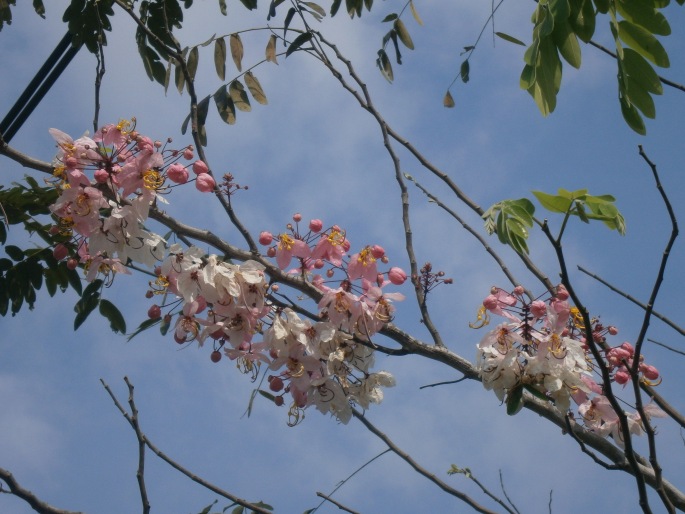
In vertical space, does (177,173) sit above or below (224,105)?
below

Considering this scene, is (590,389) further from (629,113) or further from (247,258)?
(247,258)

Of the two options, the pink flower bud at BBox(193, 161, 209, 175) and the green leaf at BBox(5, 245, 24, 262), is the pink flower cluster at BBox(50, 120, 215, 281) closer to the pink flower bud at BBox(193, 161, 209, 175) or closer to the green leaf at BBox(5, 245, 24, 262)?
the pink flower bud at BBox(193, 161, 209, 175)

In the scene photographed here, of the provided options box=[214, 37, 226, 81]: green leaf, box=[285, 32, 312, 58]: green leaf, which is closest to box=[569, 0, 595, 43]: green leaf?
box=[285, 32, 312, 58]: green leaf

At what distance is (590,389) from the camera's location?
2.47m

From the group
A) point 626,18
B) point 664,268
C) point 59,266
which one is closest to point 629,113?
point 626,18

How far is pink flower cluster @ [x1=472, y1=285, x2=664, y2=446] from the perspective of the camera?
7.61 ft

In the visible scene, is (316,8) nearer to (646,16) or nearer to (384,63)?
(384,63)

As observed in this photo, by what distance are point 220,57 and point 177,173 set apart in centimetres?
138

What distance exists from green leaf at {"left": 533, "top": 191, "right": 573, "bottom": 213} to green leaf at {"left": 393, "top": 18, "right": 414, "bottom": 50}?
246 centimetres

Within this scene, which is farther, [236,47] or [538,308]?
[236,47]

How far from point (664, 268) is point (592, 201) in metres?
0.24

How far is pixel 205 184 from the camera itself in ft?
8.32

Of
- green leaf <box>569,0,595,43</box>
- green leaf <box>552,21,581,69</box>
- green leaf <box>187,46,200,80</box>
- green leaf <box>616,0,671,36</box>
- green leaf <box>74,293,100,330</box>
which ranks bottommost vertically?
green leaf <box>74,293,100,330</box>

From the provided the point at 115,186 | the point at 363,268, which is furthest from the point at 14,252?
the point at 363,268
